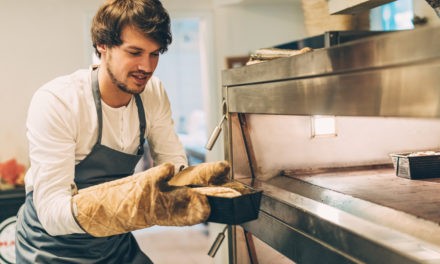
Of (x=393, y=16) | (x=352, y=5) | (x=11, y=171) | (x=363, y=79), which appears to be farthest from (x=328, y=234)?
(x=11, y=171)

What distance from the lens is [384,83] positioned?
0.79m

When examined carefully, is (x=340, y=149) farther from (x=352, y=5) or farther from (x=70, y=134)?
(x=70, y=134)

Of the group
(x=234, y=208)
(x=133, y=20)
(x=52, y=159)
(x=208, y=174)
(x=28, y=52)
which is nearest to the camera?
(x=234, y=208)

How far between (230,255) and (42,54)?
2.94 meters

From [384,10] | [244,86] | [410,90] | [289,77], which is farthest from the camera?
[384,10]

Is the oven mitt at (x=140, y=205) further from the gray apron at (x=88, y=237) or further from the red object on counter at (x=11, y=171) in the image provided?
the red object on counter at (x=11, y=171)

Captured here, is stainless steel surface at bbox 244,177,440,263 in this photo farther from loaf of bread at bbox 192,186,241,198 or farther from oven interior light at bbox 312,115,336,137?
oven interior light at bbox 312,115,336,137

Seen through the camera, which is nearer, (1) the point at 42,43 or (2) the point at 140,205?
(2) the point at 140,205

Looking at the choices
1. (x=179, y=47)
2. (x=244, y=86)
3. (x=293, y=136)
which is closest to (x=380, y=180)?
(x=293, y=136)

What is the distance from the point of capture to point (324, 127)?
5.53ft

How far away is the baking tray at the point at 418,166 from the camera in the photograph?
4.91ft

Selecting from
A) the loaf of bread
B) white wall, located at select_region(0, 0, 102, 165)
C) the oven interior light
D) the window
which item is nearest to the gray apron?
the loaf of bread

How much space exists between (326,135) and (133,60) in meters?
0.70

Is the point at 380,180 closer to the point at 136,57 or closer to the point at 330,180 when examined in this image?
the point at 330,180
